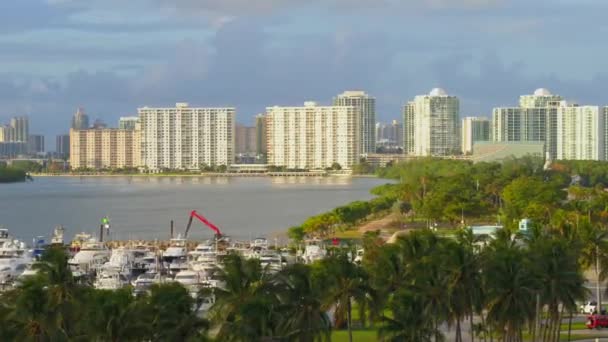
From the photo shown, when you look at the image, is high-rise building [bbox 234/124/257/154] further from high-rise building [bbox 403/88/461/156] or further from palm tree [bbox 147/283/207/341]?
palm tree [bbox 147/283/207/341]

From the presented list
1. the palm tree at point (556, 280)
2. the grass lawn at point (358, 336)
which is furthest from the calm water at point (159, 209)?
the palm tree at point (556, 280)

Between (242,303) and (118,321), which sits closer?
(118,321)

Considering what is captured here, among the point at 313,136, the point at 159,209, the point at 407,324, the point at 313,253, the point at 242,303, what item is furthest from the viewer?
the point at 313,136

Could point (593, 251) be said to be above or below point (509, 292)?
above

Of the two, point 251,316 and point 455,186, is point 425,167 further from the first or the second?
point 251,316

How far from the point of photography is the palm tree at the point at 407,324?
1667 centimetres

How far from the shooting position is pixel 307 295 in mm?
17078

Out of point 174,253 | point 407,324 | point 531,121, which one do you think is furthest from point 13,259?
point 531,121

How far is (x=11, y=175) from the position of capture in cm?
12719

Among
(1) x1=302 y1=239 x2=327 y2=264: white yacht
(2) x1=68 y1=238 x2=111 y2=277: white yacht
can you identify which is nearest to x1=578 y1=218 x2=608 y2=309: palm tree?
(1) x1=302 y1=239 x2=327 y2=264: white yacht

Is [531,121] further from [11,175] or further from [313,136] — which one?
[11,175]

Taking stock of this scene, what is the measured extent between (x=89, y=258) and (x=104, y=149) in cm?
13187

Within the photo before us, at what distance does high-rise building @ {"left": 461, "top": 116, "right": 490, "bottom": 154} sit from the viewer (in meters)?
160

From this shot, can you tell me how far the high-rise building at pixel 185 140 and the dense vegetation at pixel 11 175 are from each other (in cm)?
2831
